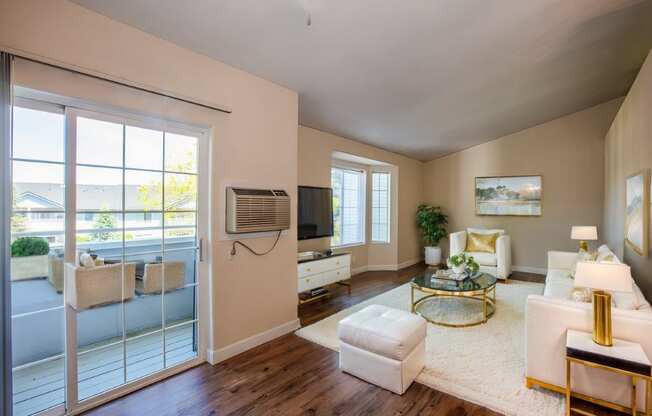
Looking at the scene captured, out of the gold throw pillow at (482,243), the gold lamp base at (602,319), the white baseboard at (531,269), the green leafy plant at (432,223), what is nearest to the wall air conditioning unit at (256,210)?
the gold lamp base at (602,319)

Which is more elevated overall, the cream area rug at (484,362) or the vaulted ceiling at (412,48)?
the vaulted ceiling at (412,48)

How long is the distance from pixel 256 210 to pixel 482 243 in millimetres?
4644

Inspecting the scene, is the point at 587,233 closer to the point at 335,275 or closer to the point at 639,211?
the point at 639,211

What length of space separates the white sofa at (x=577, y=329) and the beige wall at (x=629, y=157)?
41.1 inches

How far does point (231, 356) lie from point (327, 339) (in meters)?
0.93

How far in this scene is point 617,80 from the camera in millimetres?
4516

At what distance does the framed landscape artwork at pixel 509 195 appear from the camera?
247 inches

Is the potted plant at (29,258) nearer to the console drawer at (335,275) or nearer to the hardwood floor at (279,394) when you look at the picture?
the hardwood floor at (279,394)

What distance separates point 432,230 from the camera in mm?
6965

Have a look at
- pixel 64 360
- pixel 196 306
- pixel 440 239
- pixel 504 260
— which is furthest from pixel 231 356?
pixel 440 239

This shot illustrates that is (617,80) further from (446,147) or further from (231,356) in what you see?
(231,356)

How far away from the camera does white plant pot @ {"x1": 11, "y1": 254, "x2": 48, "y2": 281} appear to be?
1856 millimetres

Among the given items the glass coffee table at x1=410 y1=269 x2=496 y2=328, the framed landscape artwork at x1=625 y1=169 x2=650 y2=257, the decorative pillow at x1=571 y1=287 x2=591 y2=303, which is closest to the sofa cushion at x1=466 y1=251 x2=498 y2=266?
the glass coffee table at x1=410 y1=269 x2=496 y2=328

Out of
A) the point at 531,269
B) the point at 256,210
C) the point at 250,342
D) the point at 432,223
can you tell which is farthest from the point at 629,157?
the point at 250,342
